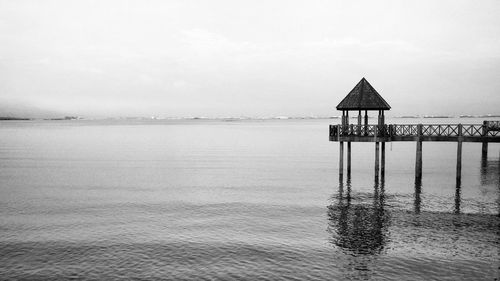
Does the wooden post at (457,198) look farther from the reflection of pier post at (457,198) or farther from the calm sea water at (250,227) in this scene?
the calm sea water at (250,227)

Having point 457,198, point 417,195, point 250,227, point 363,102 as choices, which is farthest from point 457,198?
point 250,227

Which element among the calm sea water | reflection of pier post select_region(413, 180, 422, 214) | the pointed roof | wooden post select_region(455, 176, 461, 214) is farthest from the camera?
the pointed roof

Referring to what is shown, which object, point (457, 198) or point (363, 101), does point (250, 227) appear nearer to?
point (457, 198)

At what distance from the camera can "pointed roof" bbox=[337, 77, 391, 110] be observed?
32281 mm

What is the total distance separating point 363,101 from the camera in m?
32.5

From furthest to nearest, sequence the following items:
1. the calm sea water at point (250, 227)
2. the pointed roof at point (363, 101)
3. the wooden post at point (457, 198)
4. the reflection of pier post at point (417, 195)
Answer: the pointed roof at point (363, 101) → the reflection of pier post at point (417, 195) → the wooden post at point (457, 198) → the calm sea water at point (250, 227)

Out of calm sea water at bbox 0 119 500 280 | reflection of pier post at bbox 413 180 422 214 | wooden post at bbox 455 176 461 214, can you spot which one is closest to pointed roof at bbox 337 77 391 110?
calm sea water at bbox 0 119 500 280

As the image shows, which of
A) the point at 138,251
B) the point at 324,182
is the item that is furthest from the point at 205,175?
the point at 138,251

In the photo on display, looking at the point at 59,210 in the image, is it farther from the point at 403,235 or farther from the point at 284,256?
the point at 403,235

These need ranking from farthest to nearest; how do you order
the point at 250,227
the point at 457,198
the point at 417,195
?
the point at 417,195 < the point at 457,198 < the point at 250,227

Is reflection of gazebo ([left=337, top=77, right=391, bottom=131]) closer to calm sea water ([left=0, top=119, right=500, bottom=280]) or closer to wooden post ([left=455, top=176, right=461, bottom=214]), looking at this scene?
calm sea water ([left=0, top=119, right=500, bottom=280])

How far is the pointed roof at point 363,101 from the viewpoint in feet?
106

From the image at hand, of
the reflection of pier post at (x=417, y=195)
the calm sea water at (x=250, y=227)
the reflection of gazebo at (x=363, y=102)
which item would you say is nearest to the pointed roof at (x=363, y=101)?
the reflection of gazebo at (x=363, y=102)

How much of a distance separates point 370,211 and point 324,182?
1098 cm
